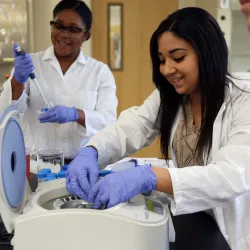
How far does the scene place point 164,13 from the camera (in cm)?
334

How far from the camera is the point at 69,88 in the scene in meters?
1.80

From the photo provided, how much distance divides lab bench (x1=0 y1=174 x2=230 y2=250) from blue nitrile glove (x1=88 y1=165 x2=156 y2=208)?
18cm

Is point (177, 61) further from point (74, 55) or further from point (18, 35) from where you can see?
point (18, 35)

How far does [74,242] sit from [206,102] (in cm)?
62

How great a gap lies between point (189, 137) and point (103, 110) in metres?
0.74

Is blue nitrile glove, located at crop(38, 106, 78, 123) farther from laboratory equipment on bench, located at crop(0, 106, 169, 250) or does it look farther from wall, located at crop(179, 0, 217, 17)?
wall, located at crop(179, 0, 217, 17)

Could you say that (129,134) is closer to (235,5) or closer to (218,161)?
(218,161)

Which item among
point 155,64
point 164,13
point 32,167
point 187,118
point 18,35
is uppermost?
point 164,13

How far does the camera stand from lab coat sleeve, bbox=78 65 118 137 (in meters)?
1.70

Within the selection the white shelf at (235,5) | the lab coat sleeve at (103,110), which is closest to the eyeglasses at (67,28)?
the lab coat sleeve at (103,110)

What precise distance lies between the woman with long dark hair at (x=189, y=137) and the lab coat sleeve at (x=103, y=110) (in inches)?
16.9

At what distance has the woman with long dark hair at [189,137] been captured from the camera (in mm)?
824

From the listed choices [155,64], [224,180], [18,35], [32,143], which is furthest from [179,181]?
[18,35]

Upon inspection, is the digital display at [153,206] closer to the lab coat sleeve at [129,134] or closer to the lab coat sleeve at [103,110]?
the lab coat sleeve at [129,134]
